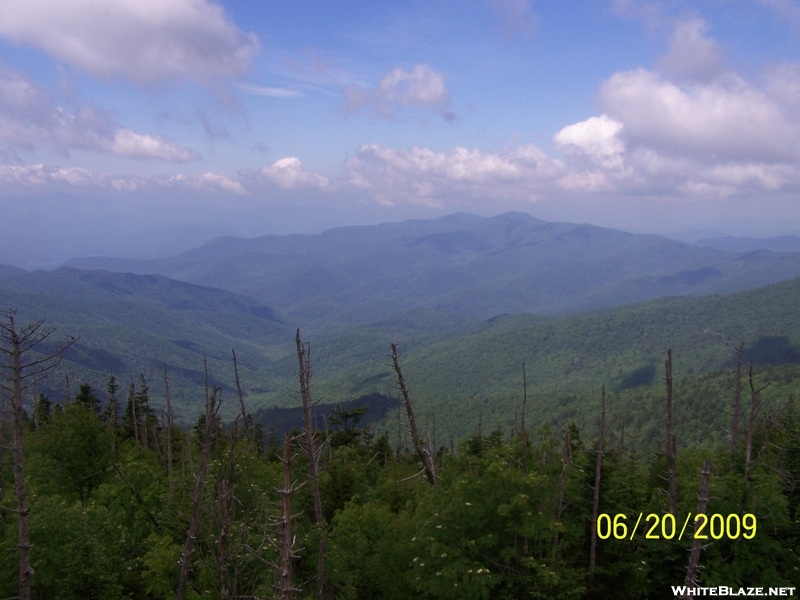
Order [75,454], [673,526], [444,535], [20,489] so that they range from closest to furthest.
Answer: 1. [20,489]
2. [673,526]
3. [444,535]
4. [75,454]

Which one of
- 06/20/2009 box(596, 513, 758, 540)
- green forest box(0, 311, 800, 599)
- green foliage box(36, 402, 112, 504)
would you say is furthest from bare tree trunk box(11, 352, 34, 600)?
06/20/2009 box(596, 513, 758, 540)

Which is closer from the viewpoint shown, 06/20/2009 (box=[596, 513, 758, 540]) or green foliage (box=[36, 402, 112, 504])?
06/20/2009 (box=[596, 513, 758, 540])

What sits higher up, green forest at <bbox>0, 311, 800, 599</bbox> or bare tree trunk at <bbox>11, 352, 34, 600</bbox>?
bare tree trunk at <bbox>11, 352, 34, 600</bbox>

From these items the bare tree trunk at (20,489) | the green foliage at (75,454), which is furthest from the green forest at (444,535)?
the green foliage at (75,454)

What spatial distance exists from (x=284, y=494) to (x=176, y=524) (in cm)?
1553

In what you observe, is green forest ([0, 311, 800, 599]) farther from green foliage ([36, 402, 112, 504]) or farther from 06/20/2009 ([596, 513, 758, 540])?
green foliage ([36, 402, 112, 504])

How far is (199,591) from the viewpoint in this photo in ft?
59.4

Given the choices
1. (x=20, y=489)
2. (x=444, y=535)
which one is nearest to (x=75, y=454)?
(x=20, y=489)

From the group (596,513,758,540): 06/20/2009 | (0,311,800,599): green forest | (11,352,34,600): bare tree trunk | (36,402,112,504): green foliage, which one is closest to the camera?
(11,352,34,600): bare tree trunk

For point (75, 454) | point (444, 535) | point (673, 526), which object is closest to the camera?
point (673, 526)

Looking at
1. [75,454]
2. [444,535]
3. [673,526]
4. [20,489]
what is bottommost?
[75,454]

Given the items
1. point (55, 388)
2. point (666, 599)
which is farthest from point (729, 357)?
point (55, 388)

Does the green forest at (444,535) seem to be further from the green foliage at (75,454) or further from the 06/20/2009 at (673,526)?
the green foliage at (75,454)

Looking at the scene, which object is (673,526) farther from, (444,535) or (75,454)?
(75,454)
